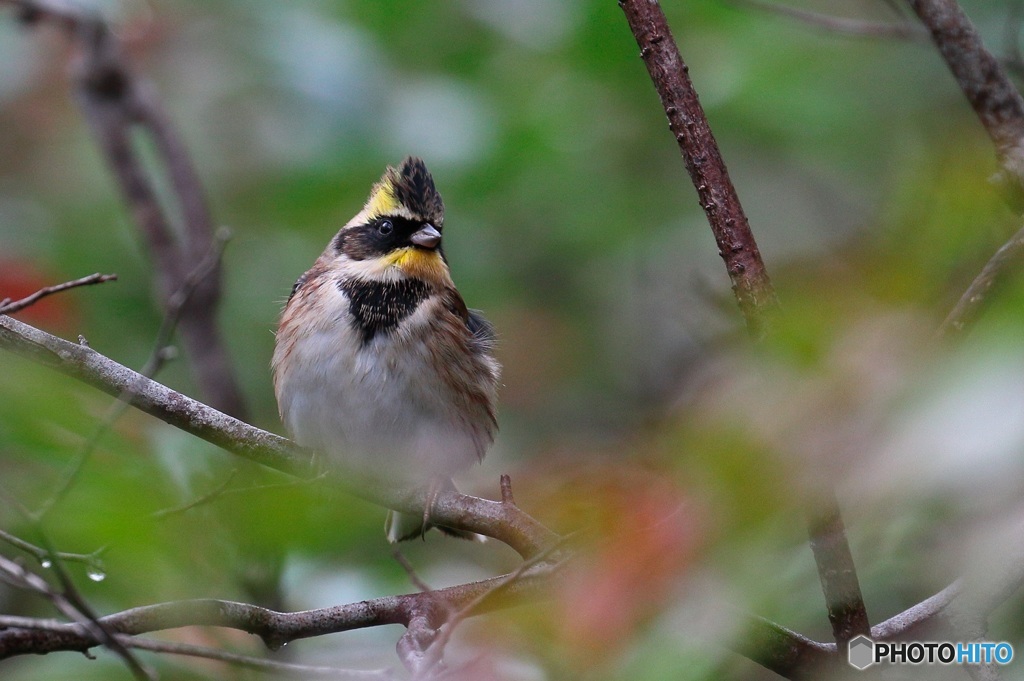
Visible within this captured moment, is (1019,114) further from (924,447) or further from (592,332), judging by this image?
(592,332)

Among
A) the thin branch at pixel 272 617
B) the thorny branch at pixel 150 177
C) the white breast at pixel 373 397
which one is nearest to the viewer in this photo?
the thin branch at pixel 272 617

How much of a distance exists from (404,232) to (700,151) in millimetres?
2575

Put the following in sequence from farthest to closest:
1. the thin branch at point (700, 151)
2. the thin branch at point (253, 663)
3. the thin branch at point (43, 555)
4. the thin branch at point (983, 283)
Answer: the thin branch at point (700, 151), the thin branch at point (43, 555), the thin branch at point (253, 663), the thin branch at point (983, 283)

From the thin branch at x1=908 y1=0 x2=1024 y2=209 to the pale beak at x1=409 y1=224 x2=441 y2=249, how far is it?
248 cm

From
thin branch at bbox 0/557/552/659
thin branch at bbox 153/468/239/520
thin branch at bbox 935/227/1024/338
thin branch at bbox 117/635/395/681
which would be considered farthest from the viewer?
thin branch at bbox 0/557/552/659

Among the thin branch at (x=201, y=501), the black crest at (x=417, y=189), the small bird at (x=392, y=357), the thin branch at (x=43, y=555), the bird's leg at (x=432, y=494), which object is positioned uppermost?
the black crest at (x=417, y=189)

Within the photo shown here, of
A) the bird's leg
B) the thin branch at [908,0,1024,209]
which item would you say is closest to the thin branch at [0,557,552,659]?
the bird's leg

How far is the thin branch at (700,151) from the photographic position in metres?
2.97

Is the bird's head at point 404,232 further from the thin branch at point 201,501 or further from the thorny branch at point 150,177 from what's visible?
the thin branch at point 201,501

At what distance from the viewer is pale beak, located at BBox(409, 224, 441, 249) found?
532cm

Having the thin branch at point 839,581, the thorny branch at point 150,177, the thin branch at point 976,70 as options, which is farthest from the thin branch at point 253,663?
the thorny branch at point 150,177

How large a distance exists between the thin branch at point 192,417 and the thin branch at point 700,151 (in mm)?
1014

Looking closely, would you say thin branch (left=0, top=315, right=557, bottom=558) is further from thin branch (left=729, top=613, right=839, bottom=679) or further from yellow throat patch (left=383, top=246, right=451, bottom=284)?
yellow throat patch (left=383, top=246, right=451, bottom=284)

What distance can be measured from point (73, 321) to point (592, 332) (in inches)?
128
